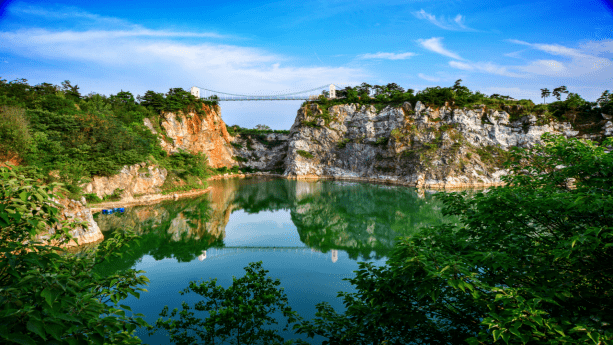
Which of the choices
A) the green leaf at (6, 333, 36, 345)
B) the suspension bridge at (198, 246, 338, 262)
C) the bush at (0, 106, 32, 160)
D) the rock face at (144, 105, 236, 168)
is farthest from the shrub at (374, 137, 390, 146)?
the green leaf at (6, 333, 36, 345)

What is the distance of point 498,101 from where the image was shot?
46.1 m

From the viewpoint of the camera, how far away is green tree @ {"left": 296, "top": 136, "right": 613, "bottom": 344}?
2.27m

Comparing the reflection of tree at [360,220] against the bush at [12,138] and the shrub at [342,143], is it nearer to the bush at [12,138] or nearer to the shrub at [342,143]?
the bush at [12,138]

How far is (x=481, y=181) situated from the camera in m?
40.4

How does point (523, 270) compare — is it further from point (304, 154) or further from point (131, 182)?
point (304, 154)

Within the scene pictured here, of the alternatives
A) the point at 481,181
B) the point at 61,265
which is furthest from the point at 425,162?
the point at 61,265

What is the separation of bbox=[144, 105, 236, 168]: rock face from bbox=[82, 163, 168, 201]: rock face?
14463mm

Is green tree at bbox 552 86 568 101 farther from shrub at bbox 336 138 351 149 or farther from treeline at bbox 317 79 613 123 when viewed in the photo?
shrub at bbox 336 138 351 149

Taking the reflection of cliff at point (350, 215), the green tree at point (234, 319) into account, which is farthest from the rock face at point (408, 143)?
the green tree at point (234, 319)

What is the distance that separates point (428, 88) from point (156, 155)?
1646 inches

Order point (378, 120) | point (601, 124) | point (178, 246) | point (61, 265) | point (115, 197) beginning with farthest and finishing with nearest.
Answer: point (378, 120)
point (601, 124)
point (115, 197)
point (178, 246)
point (61, 265)

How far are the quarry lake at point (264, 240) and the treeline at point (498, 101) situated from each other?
2639cm

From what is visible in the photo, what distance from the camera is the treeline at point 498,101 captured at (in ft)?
135

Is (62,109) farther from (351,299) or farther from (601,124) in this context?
(601,124)
